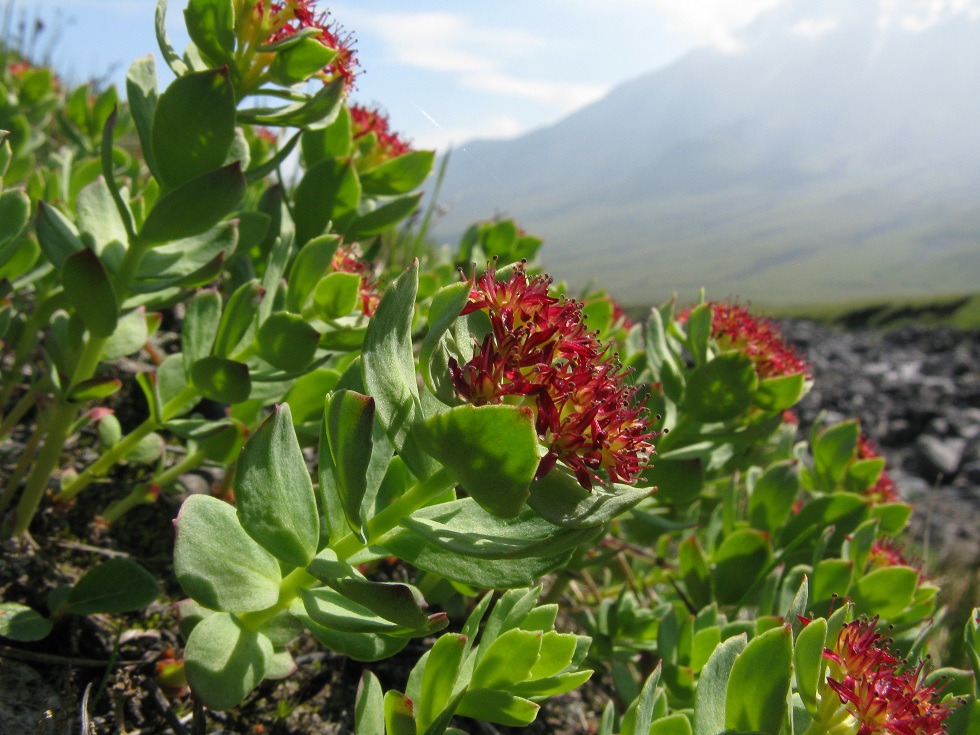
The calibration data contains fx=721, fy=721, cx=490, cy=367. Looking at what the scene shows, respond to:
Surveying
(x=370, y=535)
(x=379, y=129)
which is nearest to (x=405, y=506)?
(x=370, y=535)

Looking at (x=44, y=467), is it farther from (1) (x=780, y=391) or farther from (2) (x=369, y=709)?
(1) (x=780, y=391)

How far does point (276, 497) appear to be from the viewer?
1111mm

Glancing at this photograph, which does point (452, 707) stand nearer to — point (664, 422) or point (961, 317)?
point (664, 422)

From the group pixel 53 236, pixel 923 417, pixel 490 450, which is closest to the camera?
pixel 490 450

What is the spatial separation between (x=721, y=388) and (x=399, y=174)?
1.13 m

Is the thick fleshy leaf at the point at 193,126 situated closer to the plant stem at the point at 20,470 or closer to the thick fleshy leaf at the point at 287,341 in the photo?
the thick fleshy leaf at the point at 287,341

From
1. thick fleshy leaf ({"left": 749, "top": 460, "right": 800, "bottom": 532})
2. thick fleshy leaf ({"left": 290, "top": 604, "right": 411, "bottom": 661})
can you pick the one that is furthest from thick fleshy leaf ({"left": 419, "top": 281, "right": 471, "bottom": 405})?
thick fleshy leaf ({"left": 749, "top": 460, "right": 800, "bottom": 532})

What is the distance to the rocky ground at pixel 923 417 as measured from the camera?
7.54 metres

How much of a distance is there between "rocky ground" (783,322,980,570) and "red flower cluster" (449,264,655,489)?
160 inches

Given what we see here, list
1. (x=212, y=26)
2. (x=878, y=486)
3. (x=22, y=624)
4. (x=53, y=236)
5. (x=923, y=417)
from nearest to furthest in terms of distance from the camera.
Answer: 1. (x=22, y=624)
2. (x=212, y=26)
3. (x=53, y=236)
4. (x=878, y=486)
5. (x=923, y=417)

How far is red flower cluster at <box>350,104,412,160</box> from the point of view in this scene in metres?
2.25

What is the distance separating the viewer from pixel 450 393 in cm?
102

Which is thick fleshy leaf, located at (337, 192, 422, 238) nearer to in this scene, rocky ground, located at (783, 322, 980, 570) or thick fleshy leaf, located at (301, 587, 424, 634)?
thick fleshy leaf, located at (301, 587, 424, 634)

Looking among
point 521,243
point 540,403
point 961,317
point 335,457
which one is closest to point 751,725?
point 540,403
